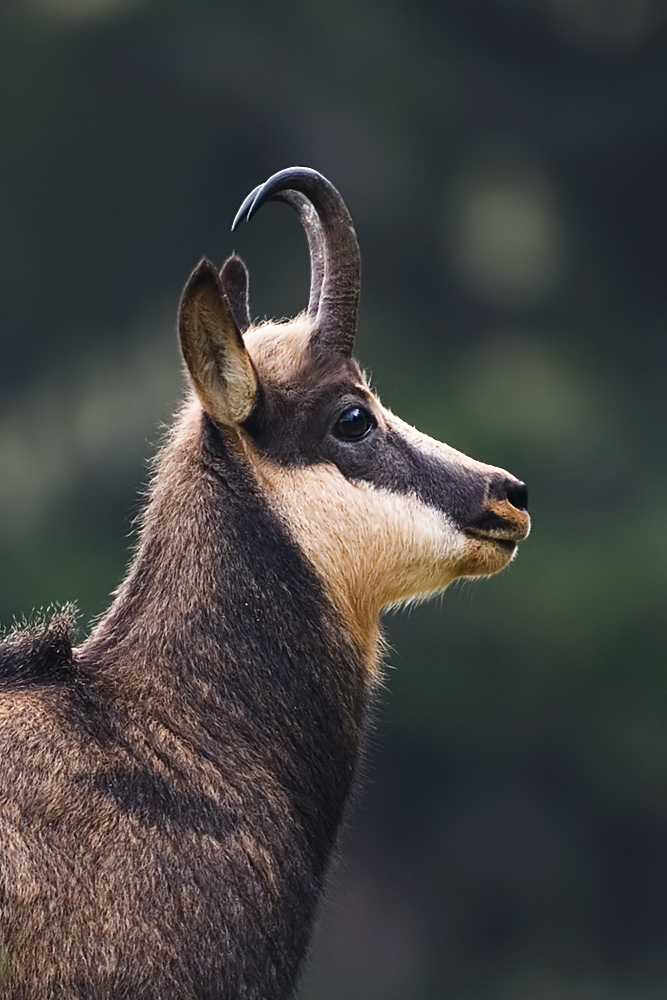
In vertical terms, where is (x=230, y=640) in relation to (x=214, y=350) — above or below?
below

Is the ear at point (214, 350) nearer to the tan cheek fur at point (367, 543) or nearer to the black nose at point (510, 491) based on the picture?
the tan cheek fur at point (367, 543)

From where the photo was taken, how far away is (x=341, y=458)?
6.46 meters

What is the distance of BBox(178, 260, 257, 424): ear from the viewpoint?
5875 mm

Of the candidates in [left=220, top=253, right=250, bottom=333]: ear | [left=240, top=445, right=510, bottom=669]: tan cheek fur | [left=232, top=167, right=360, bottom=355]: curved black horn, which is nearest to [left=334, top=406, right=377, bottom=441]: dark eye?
[left=240, top=445, right=510, bottom=669]: tan cheek fur

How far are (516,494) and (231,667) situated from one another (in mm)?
1383

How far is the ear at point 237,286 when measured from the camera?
7309mm

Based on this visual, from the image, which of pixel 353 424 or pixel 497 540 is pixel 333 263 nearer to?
pixel 353 424

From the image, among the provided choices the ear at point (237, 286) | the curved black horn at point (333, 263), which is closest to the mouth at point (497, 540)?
the curved black horn at point (333, 263)

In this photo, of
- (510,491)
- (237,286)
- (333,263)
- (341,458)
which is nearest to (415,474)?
(341,458)

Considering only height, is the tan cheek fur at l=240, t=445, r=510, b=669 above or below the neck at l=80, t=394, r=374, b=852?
above

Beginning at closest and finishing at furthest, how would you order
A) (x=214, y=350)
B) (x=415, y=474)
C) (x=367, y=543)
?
1. (x=214, y=350)
2. (x=367, y=543)
3. (x=415, y=474)

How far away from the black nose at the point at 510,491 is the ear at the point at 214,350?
107 centimetres

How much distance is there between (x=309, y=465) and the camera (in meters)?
A: 6.38

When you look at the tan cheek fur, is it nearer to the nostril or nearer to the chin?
the chin
